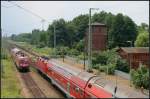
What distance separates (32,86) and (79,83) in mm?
15690

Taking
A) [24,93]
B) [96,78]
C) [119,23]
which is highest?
[119,23]

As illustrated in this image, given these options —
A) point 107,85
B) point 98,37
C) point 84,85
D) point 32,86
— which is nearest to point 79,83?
point 84,85

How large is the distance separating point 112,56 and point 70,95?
4018 centimetres

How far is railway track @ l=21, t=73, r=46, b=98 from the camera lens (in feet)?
120

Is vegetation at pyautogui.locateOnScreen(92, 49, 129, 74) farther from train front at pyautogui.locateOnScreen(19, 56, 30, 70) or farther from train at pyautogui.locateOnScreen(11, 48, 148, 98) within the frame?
train at pyautogui.locateOnScreen(11, 48, 148, 98)

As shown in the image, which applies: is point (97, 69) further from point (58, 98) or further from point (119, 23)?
point (119, 23)

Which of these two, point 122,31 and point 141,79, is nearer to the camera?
point 141,79

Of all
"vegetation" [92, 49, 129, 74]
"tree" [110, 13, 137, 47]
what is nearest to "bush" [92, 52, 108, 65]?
"vegetation" [92, 49, 129, 74]

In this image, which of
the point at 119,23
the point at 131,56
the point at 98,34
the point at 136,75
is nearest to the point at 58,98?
the point at 136,75

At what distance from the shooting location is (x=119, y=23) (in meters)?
113

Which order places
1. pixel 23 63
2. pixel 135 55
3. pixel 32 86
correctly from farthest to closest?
pixel 135 55
pixel 23 63
pixel 32 86

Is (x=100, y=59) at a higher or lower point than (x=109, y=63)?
higher

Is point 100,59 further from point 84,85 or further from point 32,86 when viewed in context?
point 84,85

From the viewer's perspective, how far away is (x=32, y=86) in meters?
43.0
